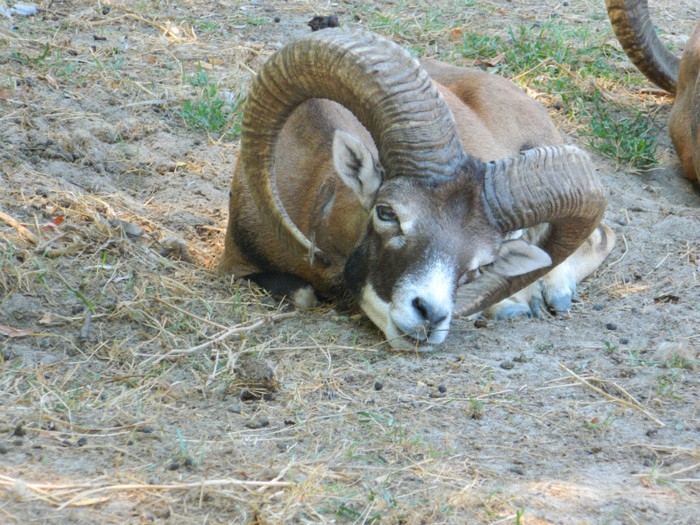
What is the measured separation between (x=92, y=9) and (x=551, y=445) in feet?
26.6

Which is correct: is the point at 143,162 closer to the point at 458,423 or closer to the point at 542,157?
the point at 542,157

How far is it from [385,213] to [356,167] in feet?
1.20

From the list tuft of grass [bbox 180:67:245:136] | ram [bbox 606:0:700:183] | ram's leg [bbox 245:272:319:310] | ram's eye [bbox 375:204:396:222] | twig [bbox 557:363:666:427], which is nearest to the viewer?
twig [bbox 557:363:666:427]

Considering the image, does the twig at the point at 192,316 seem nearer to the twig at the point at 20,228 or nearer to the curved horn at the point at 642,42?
the twig at the point at 20,228

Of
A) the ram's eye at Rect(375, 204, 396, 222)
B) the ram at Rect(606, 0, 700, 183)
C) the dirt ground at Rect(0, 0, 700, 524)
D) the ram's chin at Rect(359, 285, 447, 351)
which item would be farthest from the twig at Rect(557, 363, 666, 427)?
the ram at Rect(606, 0, 700, 183)

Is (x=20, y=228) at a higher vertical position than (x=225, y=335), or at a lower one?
higher

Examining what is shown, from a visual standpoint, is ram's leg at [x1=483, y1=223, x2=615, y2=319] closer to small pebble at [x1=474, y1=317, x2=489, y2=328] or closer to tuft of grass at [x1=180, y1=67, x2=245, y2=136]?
small pebble at [x1=474, y1=317, x2=489, y2=328]

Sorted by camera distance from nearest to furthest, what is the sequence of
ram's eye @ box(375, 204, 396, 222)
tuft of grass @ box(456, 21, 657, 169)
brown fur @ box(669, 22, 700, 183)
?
ram's eye @ box(375, 204, 396, 222)
brown fur @ box(669, 22, 700, 183)
tuft of grass @ box(456, 21, 657, 169)

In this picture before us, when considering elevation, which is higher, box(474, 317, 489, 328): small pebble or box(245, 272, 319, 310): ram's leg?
box(245, 272, 319, 310): ram's leg

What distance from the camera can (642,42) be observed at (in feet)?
32.2

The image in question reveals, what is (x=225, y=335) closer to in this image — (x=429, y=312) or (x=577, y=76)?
(x=429, y=312)

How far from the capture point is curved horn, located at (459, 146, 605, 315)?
5516 millimetres

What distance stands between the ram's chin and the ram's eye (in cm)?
43

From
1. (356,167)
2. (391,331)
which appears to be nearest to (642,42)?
(356,167)
